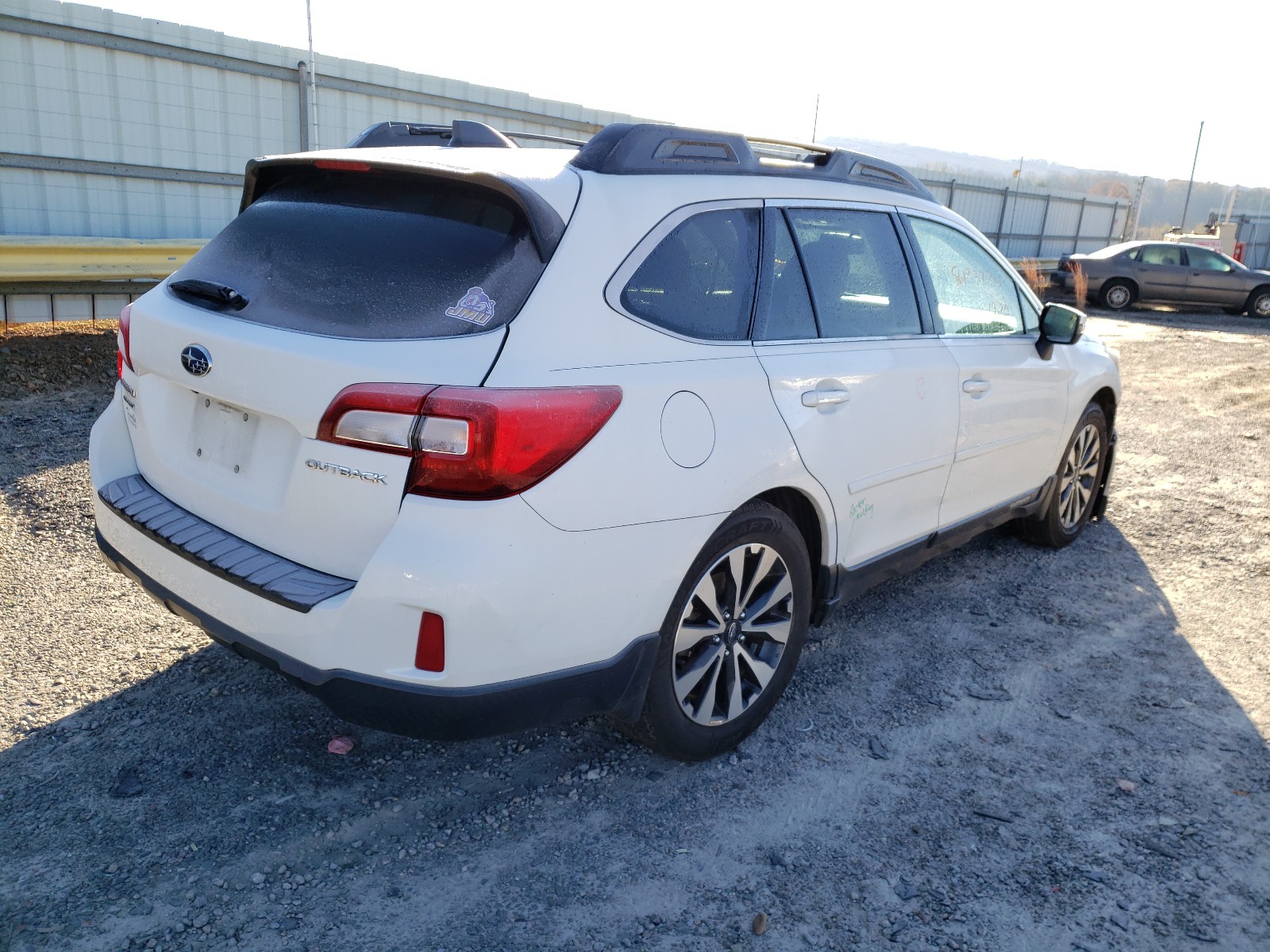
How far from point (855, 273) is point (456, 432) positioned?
1.91 meters

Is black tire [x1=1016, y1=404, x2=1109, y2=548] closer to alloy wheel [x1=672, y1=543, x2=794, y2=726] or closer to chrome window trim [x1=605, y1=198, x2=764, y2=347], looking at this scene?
alloy wheel [x1=672, y1=543, x2=794, y2=726]

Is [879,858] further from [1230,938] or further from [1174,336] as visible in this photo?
[1174,336]

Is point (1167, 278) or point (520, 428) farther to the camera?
point (1167, 278)

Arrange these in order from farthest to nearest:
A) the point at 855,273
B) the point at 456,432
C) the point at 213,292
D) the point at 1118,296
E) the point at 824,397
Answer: the point at 1118,296, the point at 855,273, the point at 824,397, the point at 213,292, the point at 456,432

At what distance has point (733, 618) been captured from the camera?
3.19m

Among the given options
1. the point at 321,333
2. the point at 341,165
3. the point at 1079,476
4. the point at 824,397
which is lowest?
the point at 1079,476

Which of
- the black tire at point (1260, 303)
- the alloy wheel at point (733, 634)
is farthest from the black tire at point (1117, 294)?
the alloy wheel at point (733, 634)

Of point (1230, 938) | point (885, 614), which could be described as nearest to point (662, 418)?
point (1230, 938)

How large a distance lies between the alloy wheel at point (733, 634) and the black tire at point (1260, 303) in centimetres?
2103

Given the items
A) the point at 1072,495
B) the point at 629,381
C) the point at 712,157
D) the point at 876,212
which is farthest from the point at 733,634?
the point at 1072,495

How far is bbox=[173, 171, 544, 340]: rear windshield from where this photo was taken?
253 centimetres

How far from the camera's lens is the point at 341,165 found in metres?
2.97

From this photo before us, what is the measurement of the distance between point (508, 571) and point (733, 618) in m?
1.02

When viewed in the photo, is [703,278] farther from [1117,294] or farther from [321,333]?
[1117,294]
